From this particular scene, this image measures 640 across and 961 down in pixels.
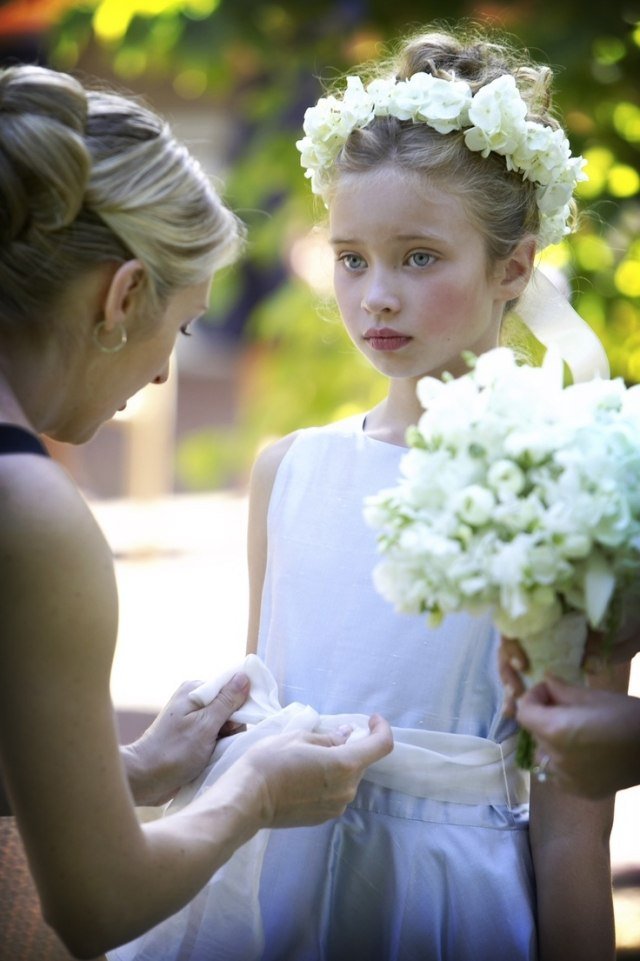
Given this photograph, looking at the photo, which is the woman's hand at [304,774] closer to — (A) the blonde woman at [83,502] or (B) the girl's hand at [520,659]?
(A) the blonde woman at [83,502]

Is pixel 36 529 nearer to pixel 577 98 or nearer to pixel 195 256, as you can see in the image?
pixel 195 256

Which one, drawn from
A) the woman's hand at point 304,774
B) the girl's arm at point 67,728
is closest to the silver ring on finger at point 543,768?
the woman's hand at point 304,774

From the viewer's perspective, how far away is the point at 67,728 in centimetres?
196

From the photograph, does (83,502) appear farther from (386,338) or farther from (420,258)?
(420,258)

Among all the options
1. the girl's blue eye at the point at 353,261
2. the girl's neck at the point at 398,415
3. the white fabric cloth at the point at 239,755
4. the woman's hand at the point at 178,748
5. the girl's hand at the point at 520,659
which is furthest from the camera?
the girl's neck at the point at 398,415

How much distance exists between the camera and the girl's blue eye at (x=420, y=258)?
2.64m

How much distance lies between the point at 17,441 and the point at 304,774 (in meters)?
0.82

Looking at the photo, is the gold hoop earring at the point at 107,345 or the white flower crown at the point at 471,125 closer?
the gold hoop earring at the point at 107,345

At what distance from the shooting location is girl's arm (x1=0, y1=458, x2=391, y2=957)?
6.39 ft

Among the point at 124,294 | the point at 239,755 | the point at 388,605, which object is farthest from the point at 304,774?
the point at 124,294

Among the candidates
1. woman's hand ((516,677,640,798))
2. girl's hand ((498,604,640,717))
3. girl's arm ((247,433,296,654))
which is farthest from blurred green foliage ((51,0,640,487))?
woman's hand ((516,677,640,798))

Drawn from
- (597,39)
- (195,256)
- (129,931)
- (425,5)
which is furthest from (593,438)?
(425,5)

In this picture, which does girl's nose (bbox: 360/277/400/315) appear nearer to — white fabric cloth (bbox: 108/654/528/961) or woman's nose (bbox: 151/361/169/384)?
woman's nose (bbox: 151/361/169/384)

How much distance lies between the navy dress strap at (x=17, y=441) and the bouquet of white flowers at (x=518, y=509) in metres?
0.59
